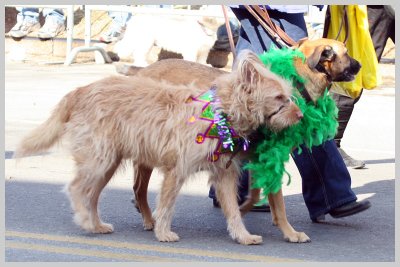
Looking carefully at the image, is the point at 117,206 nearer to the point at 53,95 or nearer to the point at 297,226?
the point at 297,226

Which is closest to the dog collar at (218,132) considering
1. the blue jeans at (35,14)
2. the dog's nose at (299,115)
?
the dog's nose at (299,115)

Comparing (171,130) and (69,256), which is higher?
(171,130)

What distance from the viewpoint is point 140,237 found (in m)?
5.87

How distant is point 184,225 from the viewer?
6.30 meters

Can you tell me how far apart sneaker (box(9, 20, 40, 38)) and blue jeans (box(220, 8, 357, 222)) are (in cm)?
1215

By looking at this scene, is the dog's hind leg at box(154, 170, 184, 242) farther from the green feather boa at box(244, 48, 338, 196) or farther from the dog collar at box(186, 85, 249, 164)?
the green feather boa at box(244, 48, 338, 196)

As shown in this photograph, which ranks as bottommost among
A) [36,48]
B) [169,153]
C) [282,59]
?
[36,48]

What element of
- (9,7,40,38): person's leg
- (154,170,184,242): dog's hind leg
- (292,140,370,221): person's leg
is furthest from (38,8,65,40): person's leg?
(154,170,184,242): dog's hind leg

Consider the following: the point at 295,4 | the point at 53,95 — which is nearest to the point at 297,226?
the point at 295,4

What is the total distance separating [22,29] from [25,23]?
0.47 feet

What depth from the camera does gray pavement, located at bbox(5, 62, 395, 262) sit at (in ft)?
17.8

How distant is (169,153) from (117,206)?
1.44 meters

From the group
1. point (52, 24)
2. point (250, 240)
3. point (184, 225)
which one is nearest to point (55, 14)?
point (52, 24)

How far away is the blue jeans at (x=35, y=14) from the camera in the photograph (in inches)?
723
